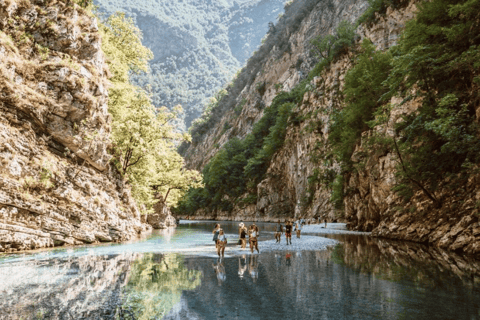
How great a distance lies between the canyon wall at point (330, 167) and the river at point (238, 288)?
5.69m

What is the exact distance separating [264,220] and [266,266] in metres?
57.6

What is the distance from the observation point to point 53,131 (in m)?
19.8

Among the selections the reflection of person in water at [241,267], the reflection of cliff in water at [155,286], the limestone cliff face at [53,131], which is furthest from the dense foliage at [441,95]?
the limestone cliff face at [53,131]

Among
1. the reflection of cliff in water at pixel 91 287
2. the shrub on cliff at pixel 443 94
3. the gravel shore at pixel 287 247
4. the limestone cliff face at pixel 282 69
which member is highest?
the limestone cliff face at pixel 282 69

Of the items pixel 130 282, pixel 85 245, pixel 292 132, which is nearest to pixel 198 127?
pixel 292 132

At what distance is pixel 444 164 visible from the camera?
62.9ft

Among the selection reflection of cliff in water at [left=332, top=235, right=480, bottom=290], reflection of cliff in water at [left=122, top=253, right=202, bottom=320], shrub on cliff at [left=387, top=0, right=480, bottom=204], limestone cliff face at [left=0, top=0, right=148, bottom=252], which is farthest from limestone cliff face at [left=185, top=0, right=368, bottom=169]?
reflection of cliff in water at [left=122, top=253, right=202, bottom=320]

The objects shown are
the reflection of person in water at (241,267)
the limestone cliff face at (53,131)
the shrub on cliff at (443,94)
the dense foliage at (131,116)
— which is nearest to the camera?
the reflection of person in water at (241,267)

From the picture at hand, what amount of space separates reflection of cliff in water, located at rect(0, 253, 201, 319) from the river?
20 millimetres

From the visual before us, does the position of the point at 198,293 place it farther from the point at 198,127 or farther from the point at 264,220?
the point at 198,127

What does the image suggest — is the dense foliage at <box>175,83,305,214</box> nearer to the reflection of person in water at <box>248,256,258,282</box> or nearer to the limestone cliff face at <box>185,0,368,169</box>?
the limestone cliff face at <box>185,0,368,169</box>

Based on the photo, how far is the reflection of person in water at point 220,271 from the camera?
33.1ft

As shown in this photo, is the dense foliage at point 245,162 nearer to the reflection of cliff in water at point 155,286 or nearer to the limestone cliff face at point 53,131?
the limestone cliff face at point 53,131

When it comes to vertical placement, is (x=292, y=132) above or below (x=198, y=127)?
below
